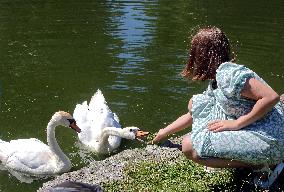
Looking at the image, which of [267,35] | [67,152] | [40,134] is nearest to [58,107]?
[40,134]

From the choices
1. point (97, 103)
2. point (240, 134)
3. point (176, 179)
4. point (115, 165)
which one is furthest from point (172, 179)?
point (97, 103)

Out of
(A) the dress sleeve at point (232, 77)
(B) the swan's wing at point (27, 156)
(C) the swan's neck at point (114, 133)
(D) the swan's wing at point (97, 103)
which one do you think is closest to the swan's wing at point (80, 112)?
(D) the swan's wing at point (97, 103)

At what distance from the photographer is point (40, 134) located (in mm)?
7969

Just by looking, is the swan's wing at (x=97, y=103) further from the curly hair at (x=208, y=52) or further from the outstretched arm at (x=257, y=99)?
the outstretched arm at (x=257, y=99)

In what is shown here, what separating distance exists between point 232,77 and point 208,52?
32 centimetres

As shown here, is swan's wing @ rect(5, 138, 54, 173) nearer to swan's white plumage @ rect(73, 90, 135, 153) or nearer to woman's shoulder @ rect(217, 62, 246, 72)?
swan's white plumage @ rect(73, 90, 135, 153)

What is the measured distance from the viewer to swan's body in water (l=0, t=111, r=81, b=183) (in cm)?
690

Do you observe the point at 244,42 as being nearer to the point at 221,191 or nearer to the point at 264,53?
the point at 264,53

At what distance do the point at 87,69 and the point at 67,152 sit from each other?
10.4 feet

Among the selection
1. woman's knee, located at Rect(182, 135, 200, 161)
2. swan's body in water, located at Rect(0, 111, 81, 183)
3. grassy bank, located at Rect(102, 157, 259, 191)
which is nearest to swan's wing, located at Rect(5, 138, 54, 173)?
swan's body in water, located at Rect(0, 111, 81, 183)

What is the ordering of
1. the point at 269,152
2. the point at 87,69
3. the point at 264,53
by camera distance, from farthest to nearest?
the point at 264,53, the point at 87,69, the point at 269,152

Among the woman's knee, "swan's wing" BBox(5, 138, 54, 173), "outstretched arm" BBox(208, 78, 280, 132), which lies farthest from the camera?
"swan's wing" BBox(5, 138, 54, 173)

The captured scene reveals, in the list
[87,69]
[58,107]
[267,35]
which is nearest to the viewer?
[58,107]

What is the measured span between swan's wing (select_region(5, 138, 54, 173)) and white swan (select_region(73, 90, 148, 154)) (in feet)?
2.11
